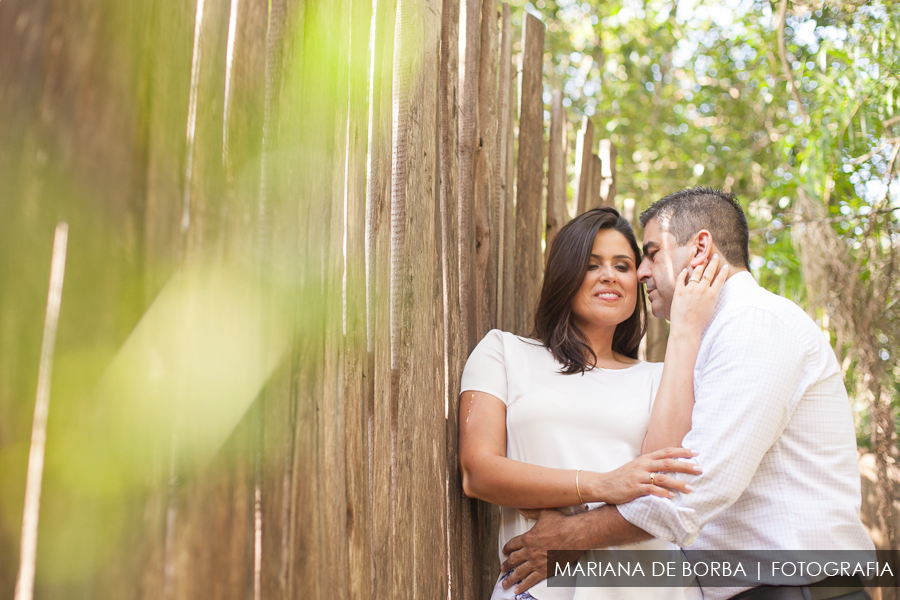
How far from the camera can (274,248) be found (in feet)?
4.10

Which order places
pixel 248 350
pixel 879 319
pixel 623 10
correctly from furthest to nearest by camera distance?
pixel 623 10, pixel 879 319, pixel 248 350

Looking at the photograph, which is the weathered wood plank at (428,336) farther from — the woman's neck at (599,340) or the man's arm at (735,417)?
the woman's neck at (599,340)

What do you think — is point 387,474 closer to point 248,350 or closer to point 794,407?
point 248,350

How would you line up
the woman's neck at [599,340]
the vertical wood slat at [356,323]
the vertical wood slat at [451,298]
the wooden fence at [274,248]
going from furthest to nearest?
the woman's neck at [599,340]
the vertical wood slat at [451,298]
the vertical wood slat at [356,323]
the wooden fence at [274,248]

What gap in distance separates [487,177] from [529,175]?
1.62 feet

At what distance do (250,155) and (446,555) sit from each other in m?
1.37

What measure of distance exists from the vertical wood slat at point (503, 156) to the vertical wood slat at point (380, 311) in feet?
3.21

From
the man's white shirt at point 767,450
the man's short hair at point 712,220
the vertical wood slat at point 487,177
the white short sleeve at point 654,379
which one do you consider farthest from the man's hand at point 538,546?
the man's short hair at point 712,220

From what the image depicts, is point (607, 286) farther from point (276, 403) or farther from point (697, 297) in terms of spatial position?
point (276, 403)

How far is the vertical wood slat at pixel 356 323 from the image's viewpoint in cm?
147

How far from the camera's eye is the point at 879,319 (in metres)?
3.78

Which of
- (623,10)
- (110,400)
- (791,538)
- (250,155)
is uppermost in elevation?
(623,10)

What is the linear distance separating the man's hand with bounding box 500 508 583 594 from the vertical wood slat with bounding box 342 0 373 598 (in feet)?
2.25

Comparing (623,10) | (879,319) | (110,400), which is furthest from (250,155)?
(623,10)
